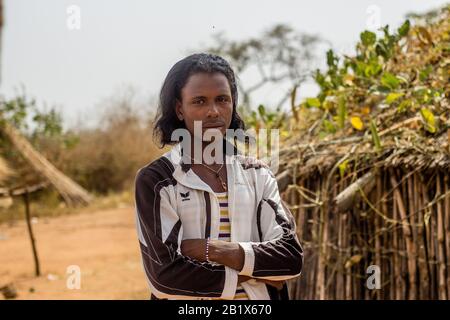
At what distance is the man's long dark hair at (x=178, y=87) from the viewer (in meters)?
1.77

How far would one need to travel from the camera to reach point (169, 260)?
5.67 feet

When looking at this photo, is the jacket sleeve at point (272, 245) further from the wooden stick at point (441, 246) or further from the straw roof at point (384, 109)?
the wooden stick at point (441, 246)

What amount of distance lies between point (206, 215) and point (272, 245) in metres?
0.22

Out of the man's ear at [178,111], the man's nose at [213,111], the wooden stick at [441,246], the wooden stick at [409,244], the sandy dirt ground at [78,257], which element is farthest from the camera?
the sandy dirt ground at [78,257]

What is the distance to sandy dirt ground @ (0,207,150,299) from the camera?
702 centimetres

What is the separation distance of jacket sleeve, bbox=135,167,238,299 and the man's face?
0.21 m

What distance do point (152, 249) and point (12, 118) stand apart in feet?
33.5

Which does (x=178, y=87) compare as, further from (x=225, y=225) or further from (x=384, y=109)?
(x=384, y=109)

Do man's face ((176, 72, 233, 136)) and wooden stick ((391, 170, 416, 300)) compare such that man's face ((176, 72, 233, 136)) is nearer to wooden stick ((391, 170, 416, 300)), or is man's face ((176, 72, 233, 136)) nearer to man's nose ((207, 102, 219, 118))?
man's nose ((207, 102, 219, 118))

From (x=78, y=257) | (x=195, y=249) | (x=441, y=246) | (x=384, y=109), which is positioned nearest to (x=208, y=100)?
(x=195, y=249)

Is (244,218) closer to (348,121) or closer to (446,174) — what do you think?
(446,174)

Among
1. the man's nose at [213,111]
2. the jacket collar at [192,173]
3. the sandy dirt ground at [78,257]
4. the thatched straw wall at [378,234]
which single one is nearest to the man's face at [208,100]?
the man's nose at [213,111]

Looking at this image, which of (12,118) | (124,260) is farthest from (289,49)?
(124,260)
